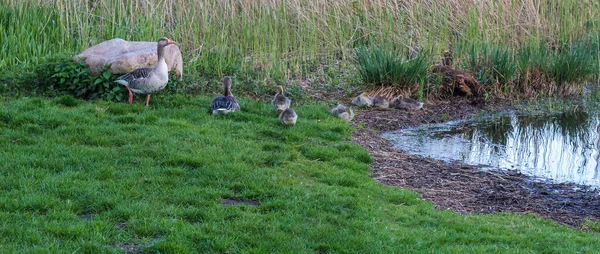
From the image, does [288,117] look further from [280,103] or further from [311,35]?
[311,35]

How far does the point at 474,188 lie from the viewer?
9156mm

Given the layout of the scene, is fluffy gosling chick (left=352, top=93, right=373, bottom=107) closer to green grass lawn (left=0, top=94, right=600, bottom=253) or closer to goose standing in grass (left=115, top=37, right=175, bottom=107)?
green grass lawn (left=0, top=94, right=600, bottom=253)

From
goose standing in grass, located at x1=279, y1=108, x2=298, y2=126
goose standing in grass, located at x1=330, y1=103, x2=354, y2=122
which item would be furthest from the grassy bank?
goose standing in grass, located at x1=279, y1=108, x2=298, y2=126

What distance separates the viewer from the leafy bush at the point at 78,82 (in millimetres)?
11781

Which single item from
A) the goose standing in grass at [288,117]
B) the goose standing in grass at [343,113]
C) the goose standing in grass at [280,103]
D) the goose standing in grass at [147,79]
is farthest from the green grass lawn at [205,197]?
the goose standing in grass at [343,113]

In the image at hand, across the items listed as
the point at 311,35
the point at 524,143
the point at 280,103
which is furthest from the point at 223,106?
the point at 524,143

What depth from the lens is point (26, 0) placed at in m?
14.6

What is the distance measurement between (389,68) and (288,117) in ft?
12.2

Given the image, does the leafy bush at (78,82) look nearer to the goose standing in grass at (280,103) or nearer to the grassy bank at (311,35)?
the grassy bank at (311,35)

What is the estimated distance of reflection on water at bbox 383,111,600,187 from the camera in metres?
10.5

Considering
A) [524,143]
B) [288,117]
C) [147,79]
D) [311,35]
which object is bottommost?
[524,143]

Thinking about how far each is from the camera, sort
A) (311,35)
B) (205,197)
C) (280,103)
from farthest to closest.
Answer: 1. (311,35)
2. (280,103)
3. (205,197)

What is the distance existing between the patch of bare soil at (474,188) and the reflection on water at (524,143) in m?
0.47

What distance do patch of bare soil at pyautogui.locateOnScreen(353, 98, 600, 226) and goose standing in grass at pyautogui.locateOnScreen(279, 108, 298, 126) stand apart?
3.46 ft
